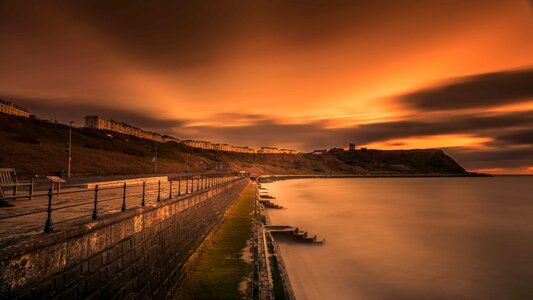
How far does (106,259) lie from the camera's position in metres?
7.98

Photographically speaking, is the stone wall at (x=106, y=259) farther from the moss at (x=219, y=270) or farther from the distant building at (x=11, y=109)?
the distant building at (x=11, y=109)

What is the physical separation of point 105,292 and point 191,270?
8.80m

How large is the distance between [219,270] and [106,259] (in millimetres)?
9178

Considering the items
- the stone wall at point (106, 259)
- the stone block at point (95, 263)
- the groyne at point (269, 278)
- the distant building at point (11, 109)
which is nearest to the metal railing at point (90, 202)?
the stone wall at point (106, 259)

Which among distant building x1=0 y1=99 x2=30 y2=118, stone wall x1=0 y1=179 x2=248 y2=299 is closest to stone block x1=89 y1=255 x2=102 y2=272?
stone wall x1=0 y1=179 x2=248 y2=299

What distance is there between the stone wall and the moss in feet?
2.74

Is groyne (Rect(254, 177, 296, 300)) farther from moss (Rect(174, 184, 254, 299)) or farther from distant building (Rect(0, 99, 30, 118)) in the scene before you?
distant building (Rect(0, 99, 30, 118))

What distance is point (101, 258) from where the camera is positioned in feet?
25.4

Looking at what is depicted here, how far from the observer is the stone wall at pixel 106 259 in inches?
215

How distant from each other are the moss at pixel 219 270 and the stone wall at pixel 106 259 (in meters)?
0.83

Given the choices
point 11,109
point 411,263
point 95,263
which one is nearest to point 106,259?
point 95,263

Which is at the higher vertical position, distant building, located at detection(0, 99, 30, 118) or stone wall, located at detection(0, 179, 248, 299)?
distant building, located at detection(0, 99, 30, 118)

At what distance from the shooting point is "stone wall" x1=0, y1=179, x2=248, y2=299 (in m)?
5.46

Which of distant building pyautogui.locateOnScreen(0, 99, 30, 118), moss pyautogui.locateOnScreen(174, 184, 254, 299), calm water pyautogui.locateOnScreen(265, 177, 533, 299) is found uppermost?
distant building pyautogui.locateOnScreen(0, 99, 30, 118)
